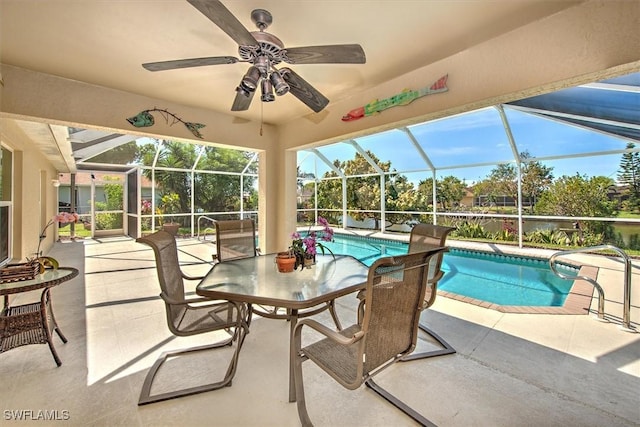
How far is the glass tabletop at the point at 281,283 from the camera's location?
5.34ft

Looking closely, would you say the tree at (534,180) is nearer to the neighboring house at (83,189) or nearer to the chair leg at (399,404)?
the chair leg at (399,404)

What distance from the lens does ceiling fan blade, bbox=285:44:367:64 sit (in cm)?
173

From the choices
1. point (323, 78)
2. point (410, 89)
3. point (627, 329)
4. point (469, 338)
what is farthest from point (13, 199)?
point (627, 329)

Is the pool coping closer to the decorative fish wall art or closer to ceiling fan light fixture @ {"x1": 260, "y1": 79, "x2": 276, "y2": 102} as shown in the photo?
ceiling fan light fixture @ {"x1": 260, "y1": 79, "x2": 276, "y2": 102}

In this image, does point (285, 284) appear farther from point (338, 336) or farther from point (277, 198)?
point (277, 198)

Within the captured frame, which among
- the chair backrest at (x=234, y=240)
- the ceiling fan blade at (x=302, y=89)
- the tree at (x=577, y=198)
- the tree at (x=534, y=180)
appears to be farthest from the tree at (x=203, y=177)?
the tree at (x=577, y=198)

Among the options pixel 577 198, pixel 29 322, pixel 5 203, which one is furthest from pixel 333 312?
pixel 577 198

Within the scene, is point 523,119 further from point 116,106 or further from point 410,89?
point 116,106

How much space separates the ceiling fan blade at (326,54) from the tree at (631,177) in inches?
296

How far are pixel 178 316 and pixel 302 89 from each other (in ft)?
6.57

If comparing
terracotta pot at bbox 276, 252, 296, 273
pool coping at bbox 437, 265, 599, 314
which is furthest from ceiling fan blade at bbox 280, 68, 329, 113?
pool coping at bbox 437, 265, 599, 314

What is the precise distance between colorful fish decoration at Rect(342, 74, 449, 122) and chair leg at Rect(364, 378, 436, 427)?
250 cm

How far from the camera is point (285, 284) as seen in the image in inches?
74.6

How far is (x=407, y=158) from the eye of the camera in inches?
330
